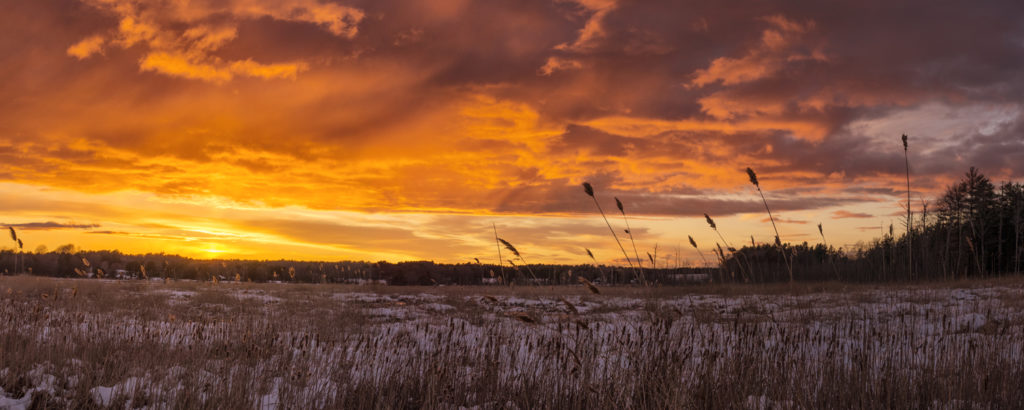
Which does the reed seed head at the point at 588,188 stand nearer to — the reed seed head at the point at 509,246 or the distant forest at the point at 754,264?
the reed seed head at the point at 509,246

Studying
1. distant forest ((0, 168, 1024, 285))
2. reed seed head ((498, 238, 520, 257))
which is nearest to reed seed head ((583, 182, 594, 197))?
reed seed head ((498, 238, 520, 257))

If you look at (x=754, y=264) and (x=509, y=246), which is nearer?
(x=509, y=246)

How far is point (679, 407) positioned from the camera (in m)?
4.64

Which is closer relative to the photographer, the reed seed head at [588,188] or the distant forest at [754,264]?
the reed seed head at [588,188]

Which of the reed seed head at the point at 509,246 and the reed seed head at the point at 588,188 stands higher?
the reed seed head at the point at 588,188

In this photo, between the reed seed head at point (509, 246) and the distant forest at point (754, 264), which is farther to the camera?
the distant forest at point (754, 264)

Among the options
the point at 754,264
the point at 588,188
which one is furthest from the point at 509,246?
the point at 754,264

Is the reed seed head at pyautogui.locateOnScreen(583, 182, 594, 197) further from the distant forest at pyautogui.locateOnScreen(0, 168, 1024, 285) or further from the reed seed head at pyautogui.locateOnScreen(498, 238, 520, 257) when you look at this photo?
the distant forest at pyautogui.locateOnScreen(0, 168, 1024, 285)

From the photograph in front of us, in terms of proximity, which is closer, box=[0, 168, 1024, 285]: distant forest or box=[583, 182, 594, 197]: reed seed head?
box=[583, 182, 594, 197]: reed seed head

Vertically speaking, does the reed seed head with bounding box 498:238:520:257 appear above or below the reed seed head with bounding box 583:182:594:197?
below

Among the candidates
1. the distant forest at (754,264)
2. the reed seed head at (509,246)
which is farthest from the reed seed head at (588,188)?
the distant forest at (754,264)

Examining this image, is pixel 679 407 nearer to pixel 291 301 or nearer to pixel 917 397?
pixel 917 397

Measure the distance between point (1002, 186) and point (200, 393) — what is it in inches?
1960

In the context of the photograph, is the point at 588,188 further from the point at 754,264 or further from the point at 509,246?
the point at 754,264
